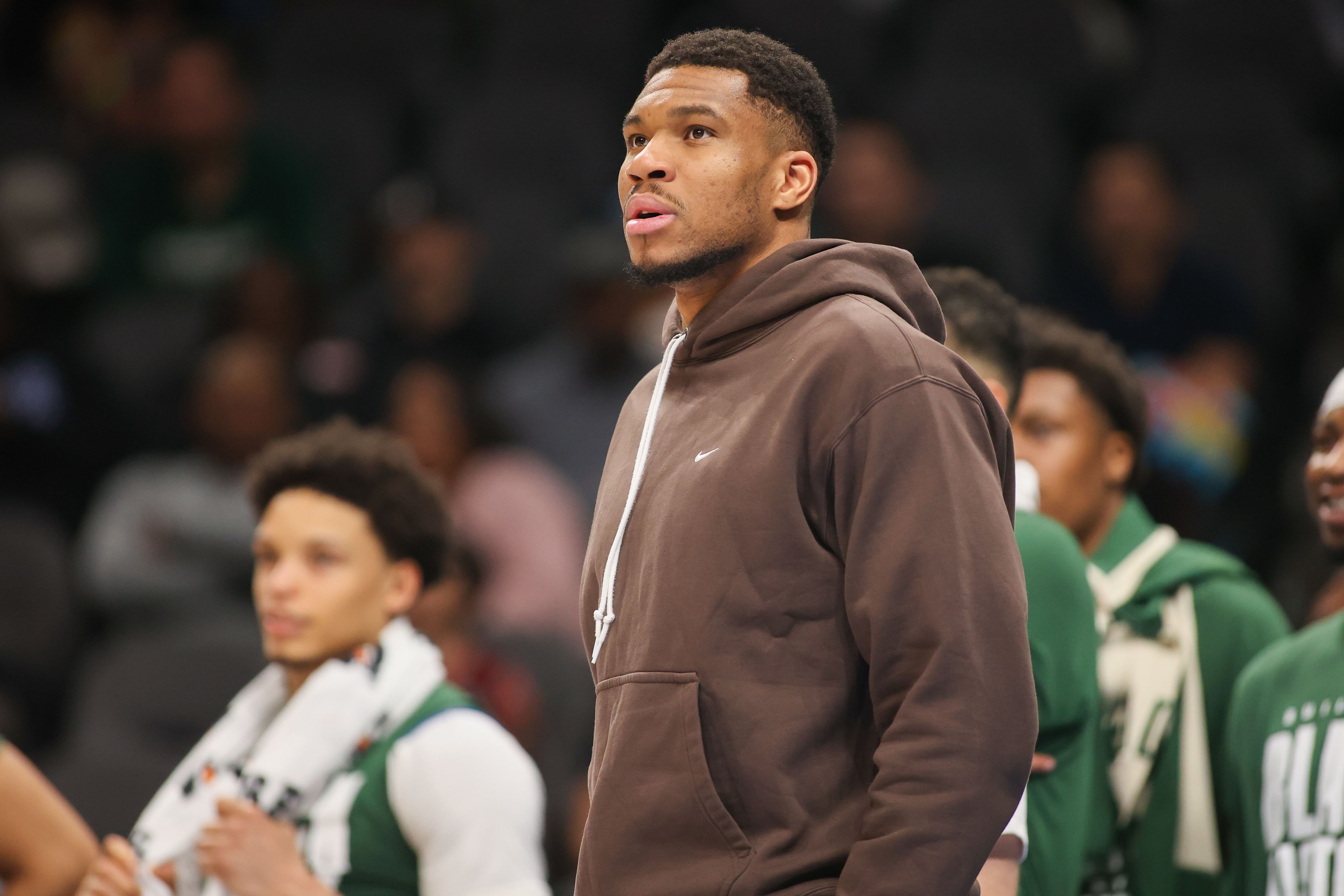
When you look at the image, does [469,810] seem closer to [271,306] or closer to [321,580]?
[321,580]

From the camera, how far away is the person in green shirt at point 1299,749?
2875mm

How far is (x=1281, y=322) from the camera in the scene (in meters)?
6.86

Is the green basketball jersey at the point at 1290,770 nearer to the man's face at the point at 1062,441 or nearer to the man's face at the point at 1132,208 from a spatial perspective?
the man's face at the point at 1062,441

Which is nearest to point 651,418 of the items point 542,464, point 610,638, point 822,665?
point 610,638

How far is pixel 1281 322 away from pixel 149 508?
4.53 m

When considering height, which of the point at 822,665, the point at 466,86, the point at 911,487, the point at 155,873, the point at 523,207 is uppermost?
the point at 466,86

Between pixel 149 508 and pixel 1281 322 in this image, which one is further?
pixel 1281 322

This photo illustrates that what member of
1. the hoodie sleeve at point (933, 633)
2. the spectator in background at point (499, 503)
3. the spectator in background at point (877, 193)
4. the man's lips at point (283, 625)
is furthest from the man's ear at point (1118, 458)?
the spectator in background at point (877, 193)

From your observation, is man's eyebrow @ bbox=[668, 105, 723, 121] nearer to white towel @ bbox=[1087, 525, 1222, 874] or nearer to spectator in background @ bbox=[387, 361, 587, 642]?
white towel @ bbox=[1087, 525, 1222, 874]

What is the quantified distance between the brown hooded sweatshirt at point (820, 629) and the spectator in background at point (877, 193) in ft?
15.4

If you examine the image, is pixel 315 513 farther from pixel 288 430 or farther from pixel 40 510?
pixel 40 510

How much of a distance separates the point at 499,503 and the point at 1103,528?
303 cm

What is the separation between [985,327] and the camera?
9.38ft

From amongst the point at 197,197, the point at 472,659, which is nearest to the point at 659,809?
the point at 472,659
